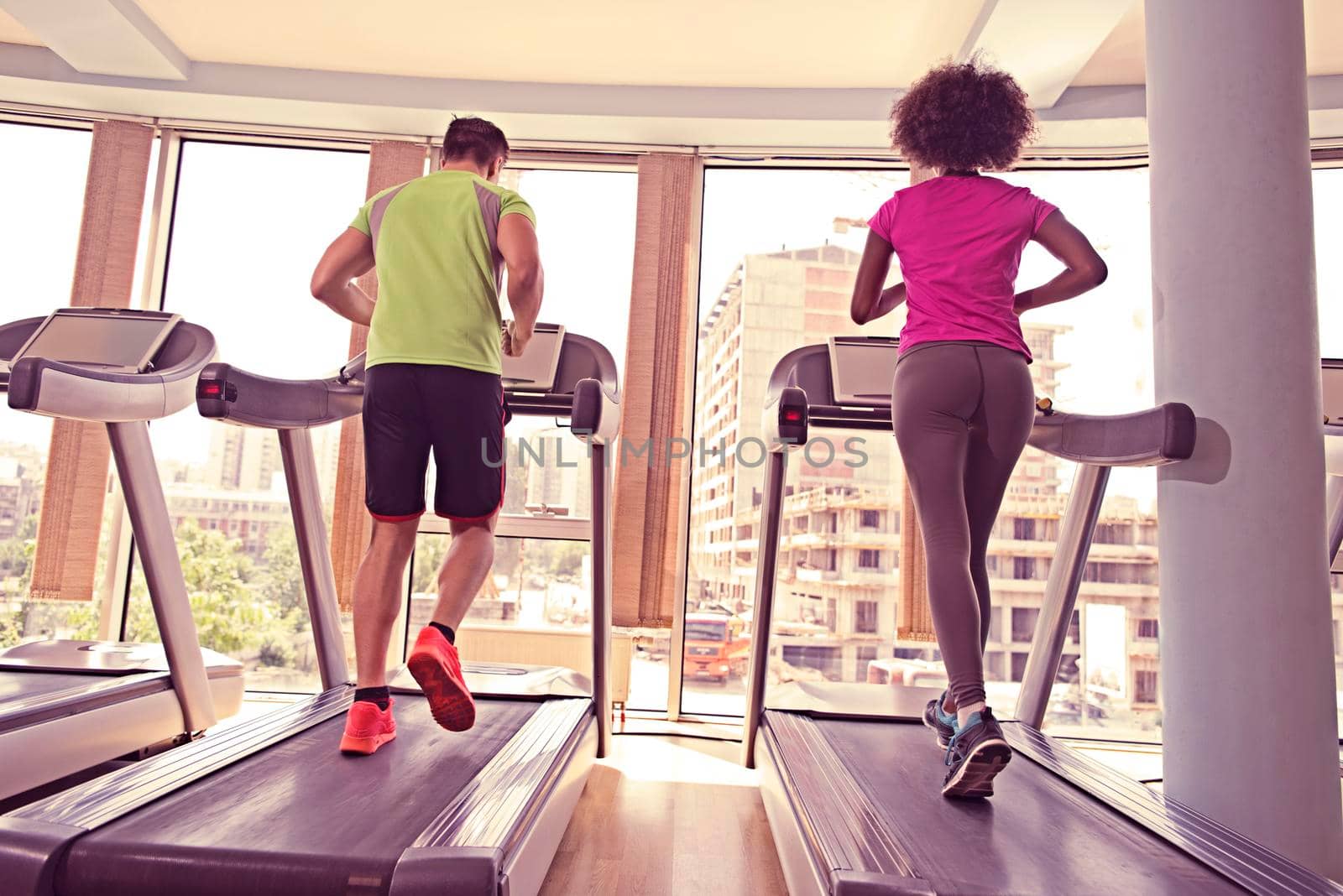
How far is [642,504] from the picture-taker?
411 centimetres

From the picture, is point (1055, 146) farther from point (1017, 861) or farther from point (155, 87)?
point (155, 87)

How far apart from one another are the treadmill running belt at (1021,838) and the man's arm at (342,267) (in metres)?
1.57

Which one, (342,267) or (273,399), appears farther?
(273,399)

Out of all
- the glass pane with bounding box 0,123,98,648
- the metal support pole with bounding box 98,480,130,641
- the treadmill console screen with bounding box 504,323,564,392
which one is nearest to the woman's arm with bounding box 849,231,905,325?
the treadmill console screen with bounding box 504,323,564,392

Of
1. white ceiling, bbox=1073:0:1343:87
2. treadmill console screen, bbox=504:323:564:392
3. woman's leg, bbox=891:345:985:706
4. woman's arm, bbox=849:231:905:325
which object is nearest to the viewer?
woman's leg, bbox=891:345:985:706

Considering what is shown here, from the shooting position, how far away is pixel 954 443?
5.33 feet

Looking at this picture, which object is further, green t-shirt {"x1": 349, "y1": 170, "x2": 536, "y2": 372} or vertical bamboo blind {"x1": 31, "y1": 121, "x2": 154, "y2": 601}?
vertical bamboo blind {"x1": 31, "y1": 121, "x2": 154, "y2": 601}

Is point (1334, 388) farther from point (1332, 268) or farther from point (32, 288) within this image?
point (32, 288)

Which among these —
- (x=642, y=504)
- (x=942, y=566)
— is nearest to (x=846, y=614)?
(x=642, y=504)

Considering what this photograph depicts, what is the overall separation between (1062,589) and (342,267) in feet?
7.00

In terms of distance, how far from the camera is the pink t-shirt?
65.1 inches

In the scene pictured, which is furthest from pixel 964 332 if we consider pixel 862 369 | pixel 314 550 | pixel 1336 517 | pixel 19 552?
pixel 19 552

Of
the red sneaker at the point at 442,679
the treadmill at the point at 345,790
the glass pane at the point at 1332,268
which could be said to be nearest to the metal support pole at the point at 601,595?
the treadmill at the point at 345,790

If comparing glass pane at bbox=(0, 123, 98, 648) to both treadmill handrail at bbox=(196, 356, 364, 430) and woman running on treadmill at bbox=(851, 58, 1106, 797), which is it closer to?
treadmill handrail at bbox=(196, 356, 364, 430)
